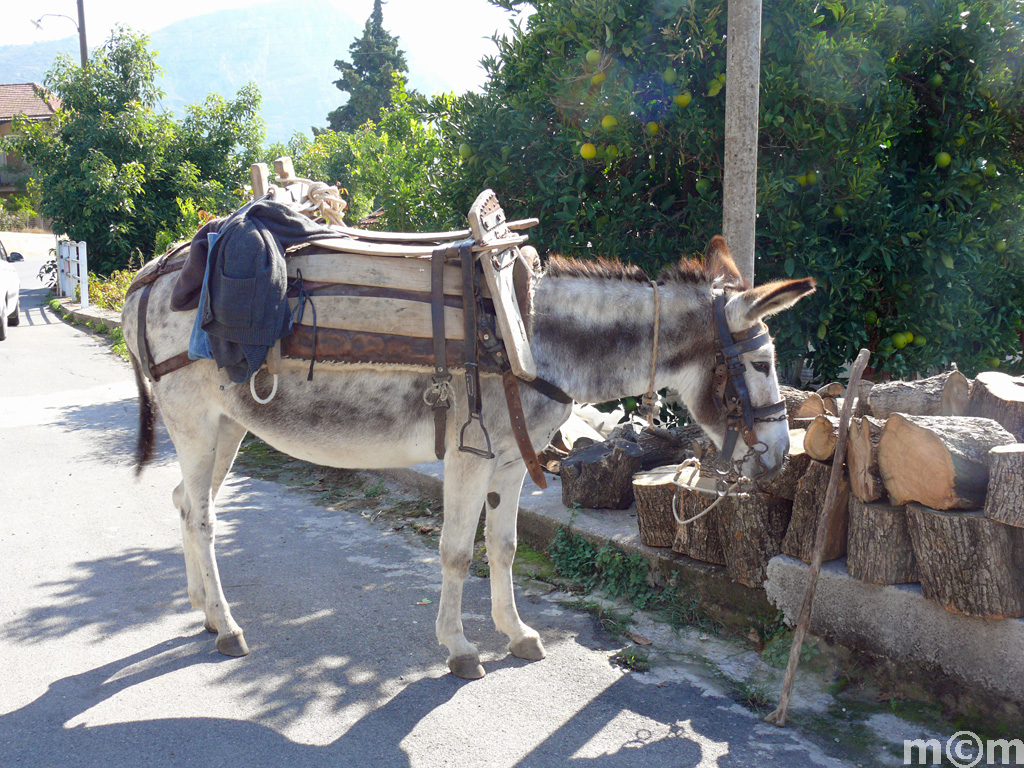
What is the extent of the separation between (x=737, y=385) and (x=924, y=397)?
4.21ft

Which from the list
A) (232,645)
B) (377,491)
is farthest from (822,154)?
(232,645)

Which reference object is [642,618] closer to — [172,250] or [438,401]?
[438,401]

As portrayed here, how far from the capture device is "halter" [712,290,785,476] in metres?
3.19

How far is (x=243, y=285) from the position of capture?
127 inches

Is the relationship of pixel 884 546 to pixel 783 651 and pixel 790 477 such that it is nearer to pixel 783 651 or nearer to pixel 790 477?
pixel 790 477

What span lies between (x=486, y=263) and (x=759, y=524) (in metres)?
1.80

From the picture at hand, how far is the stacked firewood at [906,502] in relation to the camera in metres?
2.86

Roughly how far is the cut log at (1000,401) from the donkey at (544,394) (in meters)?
1.08

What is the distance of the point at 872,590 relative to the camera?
10.6 feet

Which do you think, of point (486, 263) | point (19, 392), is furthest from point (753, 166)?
point (19, 392)

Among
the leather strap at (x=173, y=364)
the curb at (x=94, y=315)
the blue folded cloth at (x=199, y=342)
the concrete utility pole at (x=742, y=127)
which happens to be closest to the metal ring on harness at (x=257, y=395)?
the blue folded cloth at (x=199, y=342)

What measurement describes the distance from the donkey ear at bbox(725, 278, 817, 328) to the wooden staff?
38 cm

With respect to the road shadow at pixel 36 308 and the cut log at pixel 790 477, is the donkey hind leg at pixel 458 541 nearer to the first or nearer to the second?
the cut log at pixel 790 477

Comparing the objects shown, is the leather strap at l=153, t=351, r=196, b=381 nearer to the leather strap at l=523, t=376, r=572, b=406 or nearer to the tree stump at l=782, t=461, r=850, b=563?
the leather strap at l=523, t=376, r=572, b=406
